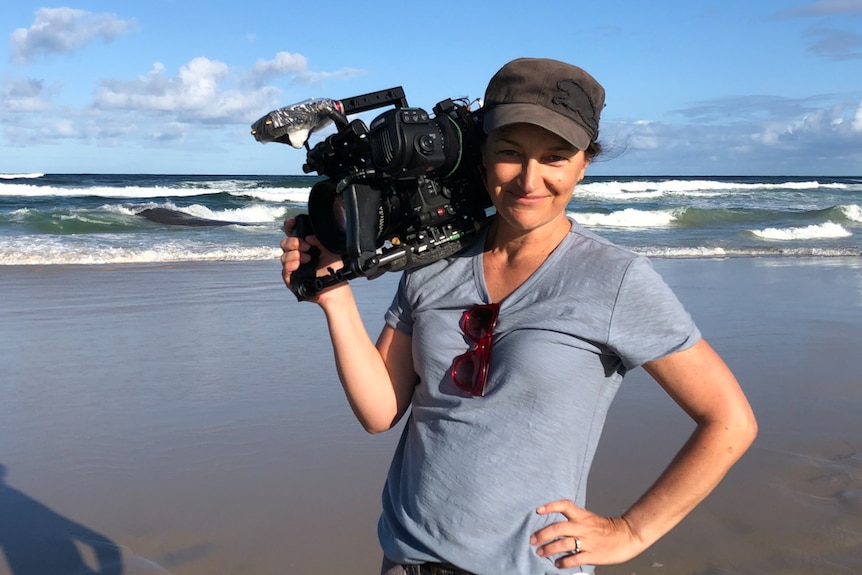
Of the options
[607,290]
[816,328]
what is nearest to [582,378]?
[607,290]

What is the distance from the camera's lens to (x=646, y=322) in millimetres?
1500

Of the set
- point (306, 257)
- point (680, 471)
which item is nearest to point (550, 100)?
point (306, 257)

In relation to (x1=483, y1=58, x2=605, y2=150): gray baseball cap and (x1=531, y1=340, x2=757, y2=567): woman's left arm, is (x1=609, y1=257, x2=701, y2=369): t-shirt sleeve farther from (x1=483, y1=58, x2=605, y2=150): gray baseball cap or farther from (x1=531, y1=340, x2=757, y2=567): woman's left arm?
(x1=483, y1=58, x2=605, y2=150): gray baseball cap

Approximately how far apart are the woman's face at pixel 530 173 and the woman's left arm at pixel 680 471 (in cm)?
35

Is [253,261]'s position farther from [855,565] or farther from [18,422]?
[855,565]

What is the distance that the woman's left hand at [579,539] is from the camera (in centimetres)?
151

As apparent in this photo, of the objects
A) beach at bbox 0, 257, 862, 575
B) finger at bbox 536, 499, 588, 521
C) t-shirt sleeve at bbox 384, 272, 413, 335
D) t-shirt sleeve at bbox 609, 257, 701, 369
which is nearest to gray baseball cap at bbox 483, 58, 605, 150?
t-shirt sleeve at bbox 609, 257, 701, 369

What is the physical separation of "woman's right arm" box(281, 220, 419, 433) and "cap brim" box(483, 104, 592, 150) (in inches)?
17.8

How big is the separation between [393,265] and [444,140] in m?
0.26

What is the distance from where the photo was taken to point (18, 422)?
4691 mm

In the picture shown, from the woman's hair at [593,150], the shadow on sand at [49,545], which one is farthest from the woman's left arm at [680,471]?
the shadow on sand at [49,545]

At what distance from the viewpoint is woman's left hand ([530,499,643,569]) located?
1.51 metres

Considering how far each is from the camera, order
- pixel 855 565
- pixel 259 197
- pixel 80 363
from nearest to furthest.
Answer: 1. pixel 855 565
2. pixel 80 363
3. pixel 259 197

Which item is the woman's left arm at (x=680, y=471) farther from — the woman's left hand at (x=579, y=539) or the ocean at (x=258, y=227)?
the ocean at (x=258, y=227)
